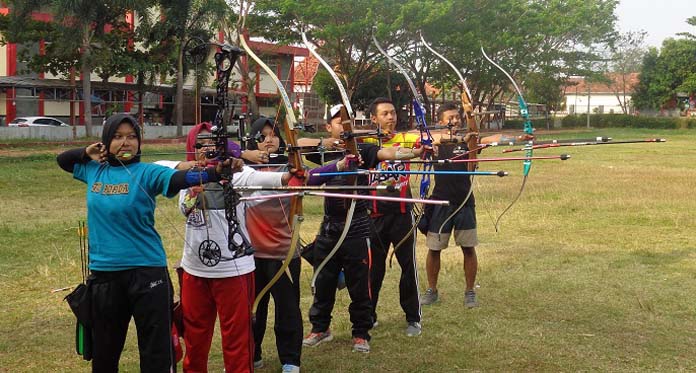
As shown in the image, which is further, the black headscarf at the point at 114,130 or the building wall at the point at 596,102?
the building wall at the point at 596,102

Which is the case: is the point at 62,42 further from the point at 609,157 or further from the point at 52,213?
the point at 609,157

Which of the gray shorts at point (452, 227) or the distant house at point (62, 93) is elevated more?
the distant house at point (62, 93)

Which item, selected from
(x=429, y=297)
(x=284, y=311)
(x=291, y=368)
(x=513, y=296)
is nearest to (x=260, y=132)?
(x=284, y=311)

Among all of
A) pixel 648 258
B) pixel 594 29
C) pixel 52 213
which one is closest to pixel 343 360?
pixel 648 258

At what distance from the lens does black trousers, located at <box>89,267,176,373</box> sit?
351 centimetres

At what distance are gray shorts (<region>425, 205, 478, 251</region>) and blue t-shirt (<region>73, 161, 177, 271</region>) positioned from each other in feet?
10.6

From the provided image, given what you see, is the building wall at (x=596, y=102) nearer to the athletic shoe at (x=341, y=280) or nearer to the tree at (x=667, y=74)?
the tree at (x=667, y=74)

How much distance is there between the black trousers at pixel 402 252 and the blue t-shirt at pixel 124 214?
2188mm

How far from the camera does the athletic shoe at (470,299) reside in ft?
20.5

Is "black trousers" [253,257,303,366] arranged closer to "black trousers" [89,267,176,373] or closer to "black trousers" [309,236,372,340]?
"black trousers" [309,236,372,340]

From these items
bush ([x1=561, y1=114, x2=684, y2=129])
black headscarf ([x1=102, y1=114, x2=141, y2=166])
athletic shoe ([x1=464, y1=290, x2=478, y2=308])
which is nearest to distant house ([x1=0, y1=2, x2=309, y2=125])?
athletic shoe ([x1=464, y1=290, x2=478, y2=308])

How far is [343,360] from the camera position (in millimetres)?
4855

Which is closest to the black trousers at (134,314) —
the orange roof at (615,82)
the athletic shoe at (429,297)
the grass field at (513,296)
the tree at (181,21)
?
the grass field at (513,296)

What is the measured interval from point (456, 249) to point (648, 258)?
2177 millimetres
